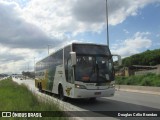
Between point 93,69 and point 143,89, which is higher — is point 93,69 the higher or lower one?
the higher one

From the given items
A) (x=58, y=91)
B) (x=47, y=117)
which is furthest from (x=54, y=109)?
(x=58, y=91)

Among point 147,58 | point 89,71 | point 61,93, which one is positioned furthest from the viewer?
point 147,58

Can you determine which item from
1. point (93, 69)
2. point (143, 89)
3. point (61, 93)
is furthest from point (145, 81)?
point (93, 69)

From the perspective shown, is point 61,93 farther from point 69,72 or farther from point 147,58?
point 147,58

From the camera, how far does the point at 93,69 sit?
63.3 feet

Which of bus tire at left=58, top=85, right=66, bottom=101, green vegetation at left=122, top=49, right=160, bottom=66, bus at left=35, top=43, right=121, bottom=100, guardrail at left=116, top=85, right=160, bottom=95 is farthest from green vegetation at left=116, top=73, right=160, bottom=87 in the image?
green vegetation at left=122, top=49, right=160, bottom=66

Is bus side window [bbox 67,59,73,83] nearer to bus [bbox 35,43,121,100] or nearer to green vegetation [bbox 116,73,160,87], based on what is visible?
bus [bbox 35,43,121,100]

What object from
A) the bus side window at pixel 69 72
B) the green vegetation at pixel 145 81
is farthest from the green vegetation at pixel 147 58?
the bus side window at pixel 69 72

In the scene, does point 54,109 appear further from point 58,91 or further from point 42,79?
point 42,79

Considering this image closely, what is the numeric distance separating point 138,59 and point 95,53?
83.2m

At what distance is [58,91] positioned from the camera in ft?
75.9

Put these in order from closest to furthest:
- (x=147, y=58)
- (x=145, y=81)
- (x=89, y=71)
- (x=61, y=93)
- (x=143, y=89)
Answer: (x=89, y=71) → (x=61, y=93) → (x=143, y=89) → (x=145, y=81) → (x=147, y=58)

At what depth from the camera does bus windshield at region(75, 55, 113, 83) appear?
756 inches

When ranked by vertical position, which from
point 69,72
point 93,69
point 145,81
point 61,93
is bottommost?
point 61,93
